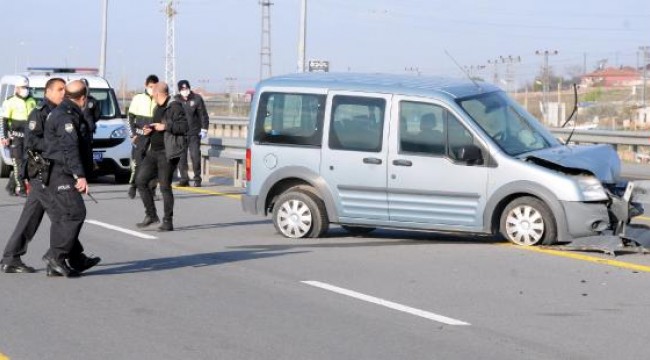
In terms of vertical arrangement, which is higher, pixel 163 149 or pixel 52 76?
pixel 52 76

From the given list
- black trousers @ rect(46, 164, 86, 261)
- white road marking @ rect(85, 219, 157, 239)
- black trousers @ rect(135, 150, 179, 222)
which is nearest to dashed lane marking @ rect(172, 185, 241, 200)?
white road marking @ rect(85, 219, 157, 239)

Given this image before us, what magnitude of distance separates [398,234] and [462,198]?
1.71m

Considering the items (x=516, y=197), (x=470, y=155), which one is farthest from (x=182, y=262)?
(x=516, y=197)

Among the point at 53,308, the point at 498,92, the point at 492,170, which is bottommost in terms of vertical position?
the point at 53,308

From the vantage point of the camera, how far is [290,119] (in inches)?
517

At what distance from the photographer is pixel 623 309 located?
29.6 ft

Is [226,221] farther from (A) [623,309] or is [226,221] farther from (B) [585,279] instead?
(A) [623,309]

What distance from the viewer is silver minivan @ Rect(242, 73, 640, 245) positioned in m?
11.9

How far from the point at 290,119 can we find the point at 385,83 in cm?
114

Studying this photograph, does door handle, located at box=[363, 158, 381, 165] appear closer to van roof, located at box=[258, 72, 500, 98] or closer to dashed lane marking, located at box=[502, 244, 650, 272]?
van roof, located at box=[258, 72, 500, 98]

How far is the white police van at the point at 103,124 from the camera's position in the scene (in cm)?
2170

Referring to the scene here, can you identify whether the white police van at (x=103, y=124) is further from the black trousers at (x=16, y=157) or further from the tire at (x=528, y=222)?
the tire at (x=528, y=222)

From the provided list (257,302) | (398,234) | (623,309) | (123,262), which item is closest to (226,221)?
(398,234)

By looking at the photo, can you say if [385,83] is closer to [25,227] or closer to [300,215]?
[300,215]
